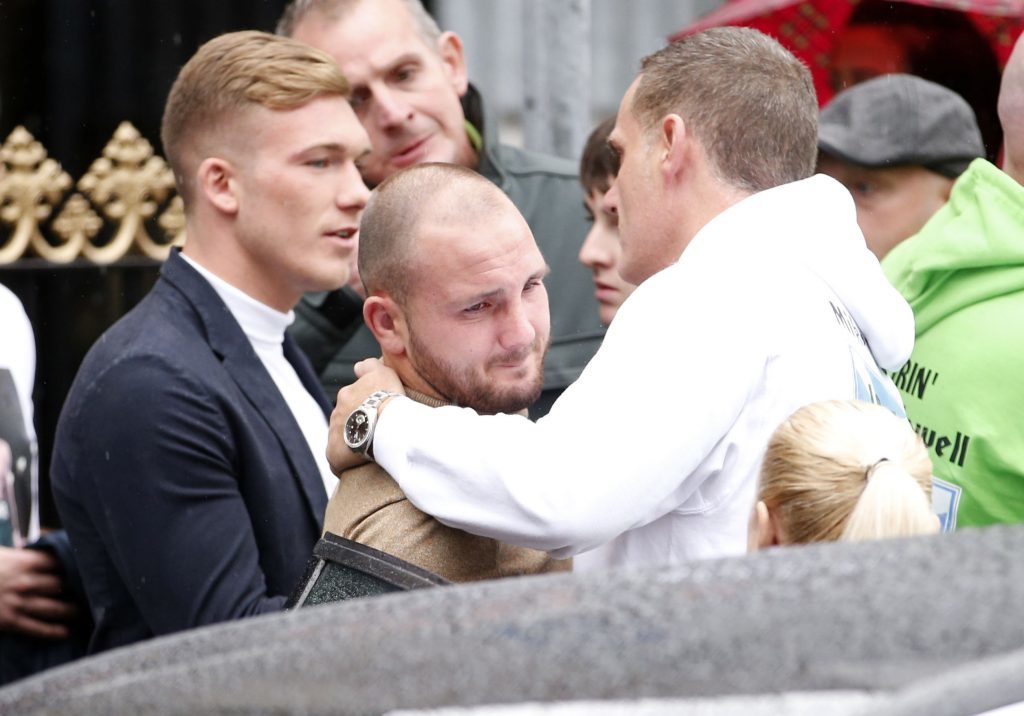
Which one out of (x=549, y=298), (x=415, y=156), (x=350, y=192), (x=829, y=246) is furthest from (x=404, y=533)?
(x=415, y=156)

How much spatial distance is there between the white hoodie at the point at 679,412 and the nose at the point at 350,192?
1.16 meters

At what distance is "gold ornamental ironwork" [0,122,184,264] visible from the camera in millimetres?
4797

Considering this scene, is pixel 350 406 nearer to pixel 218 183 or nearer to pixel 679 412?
pixel 679 412

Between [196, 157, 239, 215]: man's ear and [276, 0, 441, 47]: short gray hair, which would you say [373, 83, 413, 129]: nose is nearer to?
[276, 0, 441, 47]: short gray hair

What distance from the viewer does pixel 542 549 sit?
83.4 inches

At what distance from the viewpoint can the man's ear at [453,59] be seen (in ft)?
14.3

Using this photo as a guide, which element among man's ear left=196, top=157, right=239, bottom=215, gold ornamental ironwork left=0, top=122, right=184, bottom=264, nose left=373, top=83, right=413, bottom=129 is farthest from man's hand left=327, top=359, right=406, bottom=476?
gold ornamental ironwork left=0, top=122, right=184, bottom=264

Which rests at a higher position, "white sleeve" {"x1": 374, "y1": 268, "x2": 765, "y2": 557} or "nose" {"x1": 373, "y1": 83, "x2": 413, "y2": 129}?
"white sleeve" {"x1": 374, "y1": 268, "x2": 765, "y2": 557}

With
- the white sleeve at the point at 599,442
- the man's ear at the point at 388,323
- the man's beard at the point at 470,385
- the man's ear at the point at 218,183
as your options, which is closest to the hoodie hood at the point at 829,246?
the white sleeve at the point at 599,442

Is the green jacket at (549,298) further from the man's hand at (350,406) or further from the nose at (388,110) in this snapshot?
the man's hand at (350,406)

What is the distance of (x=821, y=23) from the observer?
5.33m

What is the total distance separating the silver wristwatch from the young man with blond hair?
553 mm

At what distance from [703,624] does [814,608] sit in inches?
3.3

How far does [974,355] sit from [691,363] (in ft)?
2.63
